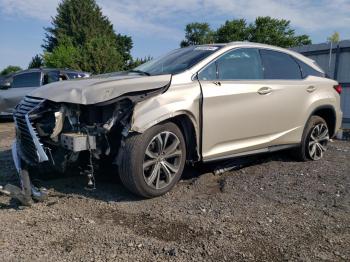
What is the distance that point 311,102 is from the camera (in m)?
6.07

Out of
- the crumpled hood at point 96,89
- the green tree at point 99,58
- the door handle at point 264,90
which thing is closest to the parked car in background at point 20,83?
the door handle at point 264,90

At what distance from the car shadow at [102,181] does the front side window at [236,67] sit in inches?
49.0

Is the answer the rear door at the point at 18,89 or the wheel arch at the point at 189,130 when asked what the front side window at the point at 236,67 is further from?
Answer: the rear door at the point at 18,89

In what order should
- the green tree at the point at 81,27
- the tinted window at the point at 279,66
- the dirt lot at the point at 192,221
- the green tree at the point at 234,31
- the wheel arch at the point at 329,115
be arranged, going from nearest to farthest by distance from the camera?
the dirt lot at the point at 192,221, the tinted window at the point at 279,66, the wheel arch at the point at 329,115, the green tree at the point at 234,31, the green tree at the point at 81,27

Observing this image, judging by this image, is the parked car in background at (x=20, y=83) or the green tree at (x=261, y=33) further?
the green tree at (x=261, y=33)

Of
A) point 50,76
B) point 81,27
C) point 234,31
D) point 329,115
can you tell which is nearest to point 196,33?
point 234,31

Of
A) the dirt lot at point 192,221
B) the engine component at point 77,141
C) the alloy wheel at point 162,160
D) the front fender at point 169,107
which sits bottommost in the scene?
the dirt lot at point 192,221

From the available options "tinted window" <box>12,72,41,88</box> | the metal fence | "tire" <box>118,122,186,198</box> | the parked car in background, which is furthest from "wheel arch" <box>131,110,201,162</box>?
"tinted window" <box>12,72,41,88</box>

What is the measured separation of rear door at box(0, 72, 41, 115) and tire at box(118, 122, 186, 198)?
843 cm

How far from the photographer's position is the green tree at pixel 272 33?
60.5m

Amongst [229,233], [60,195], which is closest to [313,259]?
[229,233]

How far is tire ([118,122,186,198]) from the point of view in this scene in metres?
4.11

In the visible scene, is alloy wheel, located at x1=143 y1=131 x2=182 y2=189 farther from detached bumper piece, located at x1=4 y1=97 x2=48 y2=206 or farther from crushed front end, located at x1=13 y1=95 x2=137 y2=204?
detached bumper piece, located at x1=4 y1=97 x2=48 y2=206

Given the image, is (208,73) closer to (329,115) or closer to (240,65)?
(240,65)
